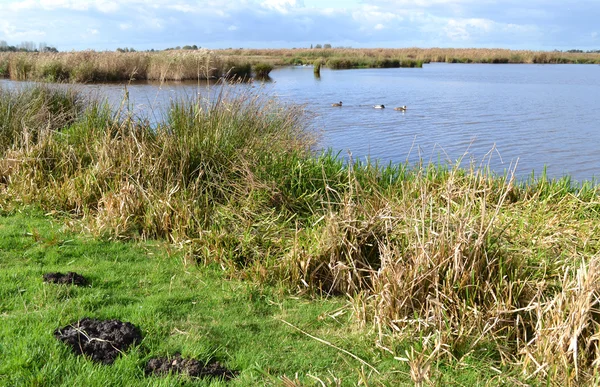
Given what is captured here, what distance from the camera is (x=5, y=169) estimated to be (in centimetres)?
730

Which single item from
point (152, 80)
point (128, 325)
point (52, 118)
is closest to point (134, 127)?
point (52, 118)

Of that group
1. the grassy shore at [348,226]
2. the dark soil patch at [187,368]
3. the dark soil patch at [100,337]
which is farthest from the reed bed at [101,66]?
the dark soil patch at [187,368]

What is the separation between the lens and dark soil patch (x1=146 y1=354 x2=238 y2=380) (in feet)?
10.6

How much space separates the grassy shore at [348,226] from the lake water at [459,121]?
92cm

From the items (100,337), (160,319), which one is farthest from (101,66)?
(100,337)

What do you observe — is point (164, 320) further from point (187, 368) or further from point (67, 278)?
point (67, 278)

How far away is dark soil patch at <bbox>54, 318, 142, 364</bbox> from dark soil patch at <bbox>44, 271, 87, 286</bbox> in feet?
2.58

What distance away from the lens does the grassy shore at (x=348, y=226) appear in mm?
3592

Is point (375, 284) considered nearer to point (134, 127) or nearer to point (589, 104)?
point (134, 127)

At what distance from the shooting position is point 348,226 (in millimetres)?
4691

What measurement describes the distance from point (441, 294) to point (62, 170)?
5356mm

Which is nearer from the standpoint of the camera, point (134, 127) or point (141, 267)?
point (141, 267)

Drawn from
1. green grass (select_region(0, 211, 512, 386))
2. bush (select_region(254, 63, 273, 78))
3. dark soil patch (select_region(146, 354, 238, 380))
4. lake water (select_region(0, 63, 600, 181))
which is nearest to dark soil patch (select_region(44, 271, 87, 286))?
green grass (select_region(0, 211, 512, 386))

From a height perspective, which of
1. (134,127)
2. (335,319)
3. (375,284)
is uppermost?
(134,127)
